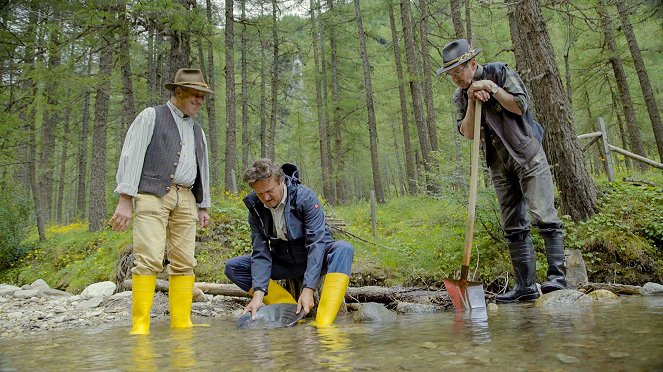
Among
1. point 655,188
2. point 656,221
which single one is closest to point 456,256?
point 656,221

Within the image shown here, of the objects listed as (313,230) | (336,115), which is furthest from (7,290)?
(336,115)

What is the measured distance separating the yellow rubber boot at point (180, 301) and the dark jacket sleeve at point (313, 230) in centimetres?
104

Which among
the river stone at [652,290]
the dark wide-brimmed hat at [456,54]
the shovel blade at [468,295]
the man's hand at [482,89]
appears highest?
the dark wide-brimmed hat at [456,54]

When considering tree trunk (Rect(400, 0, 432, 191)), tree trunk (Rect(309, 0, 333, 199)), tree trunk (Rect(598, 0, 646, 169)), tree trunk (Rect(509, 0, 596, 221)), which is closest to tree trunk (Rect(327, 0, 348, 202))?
tree trunk (Rect(309, 0, 333, 199))

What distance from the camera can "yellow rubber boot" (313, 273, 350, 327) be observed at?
358 cm

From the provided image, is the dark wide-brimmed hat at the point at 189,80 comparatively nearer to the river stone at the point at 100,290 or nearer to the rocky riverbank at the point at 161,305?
the rocky riverbank at the point at 161,305

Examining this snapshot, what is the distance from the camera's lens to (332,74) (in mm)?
21656

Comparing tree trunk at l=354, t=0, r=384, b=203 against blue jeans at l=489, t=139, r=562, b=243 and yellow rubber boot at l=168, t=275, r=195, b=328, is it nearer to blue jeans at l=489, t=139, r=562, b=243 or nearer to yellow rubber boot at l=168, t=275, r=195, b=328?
blue jeans at l=489, t=139, r=562, b=243

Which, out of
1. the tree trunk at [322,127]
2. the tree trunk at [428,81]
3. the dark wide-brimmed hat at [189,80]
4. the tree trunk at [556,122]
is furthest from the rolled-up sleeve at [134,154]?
the tree trunk at [322,127]

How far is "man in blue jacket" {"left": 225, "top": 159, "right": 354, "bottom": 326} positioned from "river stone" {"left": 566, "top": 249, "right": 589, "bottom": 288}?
2275mm

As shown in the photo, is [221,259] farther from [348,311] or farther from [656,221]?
[656,221]

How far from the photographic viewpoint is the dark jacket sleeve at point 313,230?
384 centimetres

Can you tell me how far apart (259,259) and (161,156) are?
3.92 ft

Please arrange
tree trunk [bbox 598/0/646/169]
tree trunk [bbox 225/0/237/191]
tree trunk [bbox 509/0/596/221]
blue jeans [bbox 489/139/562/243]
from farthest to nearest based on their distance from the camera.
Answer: tree trunk [bbox 598/0/646/169]
tree trunk [bbox 225/0/237/191]
tree trunk [bbox 509/0/596/221]
blue jeans [bbox 489/139/562/243]
